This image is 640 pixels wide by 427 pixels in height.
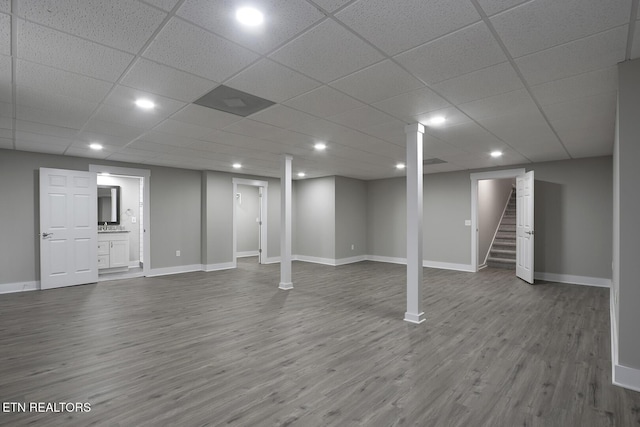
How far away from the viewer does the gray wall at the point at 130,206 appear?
27.4 feet

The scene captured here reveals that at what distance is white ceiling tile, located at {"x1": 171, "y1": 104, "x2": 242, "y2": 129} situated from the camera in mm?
3396

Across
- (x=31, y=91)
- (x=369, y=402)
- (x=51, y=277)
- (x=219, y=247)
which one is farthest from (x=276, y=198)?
(x=369, y=402)

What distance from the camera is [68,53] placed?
2.24m

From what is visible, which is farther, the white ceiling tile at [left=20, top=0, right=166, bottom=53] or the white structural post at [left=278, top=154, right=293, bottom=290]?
the white structural post at [left=278, top=154, right=293, bottom=290]

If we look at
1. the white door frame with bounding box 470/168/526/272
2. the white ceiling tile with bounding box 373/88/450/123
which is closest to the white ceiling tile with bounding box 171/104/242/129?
the white ceiling tile with bounding box 373/88/450/123

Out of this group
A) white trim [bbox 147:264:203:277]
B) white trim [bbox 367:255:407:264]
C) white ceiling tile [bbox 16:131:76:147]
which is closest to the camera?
white ceiling tile [bbox 16:131:76:147]

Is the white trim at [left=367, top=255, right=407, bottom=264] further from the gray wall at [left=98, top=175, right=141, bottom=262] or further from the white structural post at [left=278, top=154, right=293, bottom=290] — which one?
the gray wall at [left=98, top=175, right=141, bottom=262]

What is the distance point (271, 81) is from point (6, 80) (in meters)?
2.23

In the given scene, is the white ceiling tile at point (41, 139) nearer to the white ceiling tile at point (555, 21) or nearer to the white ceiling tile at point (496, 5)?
the white ceiling tile at point (496, 5)

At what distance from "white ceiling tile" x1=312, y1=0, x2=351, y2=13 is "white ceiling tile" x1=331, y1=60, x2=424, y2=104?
74cm

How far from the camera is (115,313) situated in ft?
13.8

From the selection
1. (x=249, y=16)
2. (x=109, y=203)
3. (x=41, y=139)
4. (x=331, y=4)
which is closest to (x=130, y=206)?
(x=109, y=203)

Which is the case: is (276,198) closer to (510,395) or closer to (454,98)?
(454,98)

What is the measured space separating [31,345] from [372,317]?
365 cm
